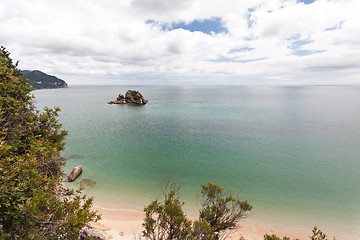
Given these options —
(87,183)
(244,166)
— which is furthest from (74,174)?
(244,166)

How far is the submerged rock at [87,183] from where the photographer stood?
29.0 meters

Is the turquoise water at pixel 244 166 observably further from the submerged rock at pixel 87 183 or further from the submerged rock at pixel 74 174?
the submerged rock at pixel 74 174

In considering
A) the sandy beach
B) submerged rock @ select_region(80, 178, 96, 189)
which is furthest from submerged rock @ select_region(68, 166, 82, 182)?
the sandy beach

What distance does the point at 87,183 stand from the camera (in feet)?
97.8

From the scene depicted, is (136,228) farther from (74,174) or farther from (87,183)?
(74,174)

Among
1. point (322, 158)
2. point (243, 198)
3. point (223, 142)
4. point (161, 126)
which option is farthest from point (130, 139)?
point (322, 158)

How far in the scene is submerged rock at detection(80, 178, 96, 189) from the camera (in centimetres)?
2900

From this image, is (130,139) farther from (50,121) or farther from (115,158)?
(50,121)

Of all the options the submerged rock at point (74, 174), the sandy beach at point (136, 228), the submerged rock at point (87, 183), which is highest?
the submerged rock at point (74, 174)

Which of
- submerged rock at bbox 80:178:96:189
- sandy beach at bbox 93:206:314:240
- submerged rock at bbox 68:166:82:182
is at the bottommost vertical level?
sandy beach at bbox 93:206:314:240

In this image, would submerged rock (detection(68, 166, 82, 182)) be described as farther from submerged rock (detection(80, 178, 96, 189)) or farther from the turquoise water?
submerged rock (detection(80, 178, 96, 189))

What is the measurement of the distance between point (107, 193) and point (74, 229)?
70.4 feet

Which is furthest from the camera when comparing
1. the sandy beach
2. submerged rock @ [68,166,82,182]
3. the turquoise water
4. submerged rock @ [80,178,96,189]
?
submerged rock @ [68,166,82,182]

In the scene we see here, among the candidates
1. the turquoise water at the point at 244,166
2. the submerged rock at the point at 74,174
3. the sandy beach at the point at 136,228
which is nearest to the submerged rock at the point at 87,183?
the turquoise water at the point at 244,166
